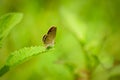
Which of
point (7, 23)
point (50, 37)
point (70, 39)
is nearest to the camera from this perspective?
point (50, 37)

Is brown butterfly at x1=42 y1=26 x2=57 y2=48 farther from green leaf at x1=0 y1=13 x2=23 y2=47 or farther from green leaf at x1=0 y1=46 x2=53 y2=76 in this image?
green leaf at x1=0 y1=13 x2=23 y2=47

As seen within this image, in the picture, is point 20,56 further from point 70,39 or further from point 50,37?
point 70,39

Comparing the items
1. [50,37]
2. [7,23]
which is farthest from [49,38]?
[7,23]

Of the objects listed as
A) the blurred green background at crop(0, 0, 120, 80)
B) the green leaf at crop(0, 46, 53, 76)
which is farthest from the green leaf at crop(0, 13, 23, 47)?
the blurred green background at crop(0, 0, 120, 80)

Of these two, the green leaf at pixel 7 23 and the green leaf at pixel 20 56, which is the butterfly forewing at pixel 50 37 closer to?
the green leaf at pixel 20 56

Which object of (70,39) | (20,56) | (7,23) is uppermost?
(70,39)

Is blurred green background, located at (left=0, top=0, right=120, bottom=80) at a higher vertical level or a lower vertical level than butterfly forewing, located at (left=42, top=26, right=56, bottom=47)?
higher

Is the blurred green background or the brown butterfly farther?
the blurred green background

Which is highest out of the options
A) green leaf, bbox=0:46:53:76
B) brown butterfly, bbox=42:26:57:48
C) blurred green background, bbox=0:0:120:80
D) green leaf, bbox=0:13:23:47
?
blurred green background, bbox=0:0:120:80

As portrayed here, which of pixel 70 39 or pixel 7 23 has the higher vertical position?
pixel 70 39

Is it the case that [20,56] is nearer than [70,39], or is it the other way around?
[20,56]
